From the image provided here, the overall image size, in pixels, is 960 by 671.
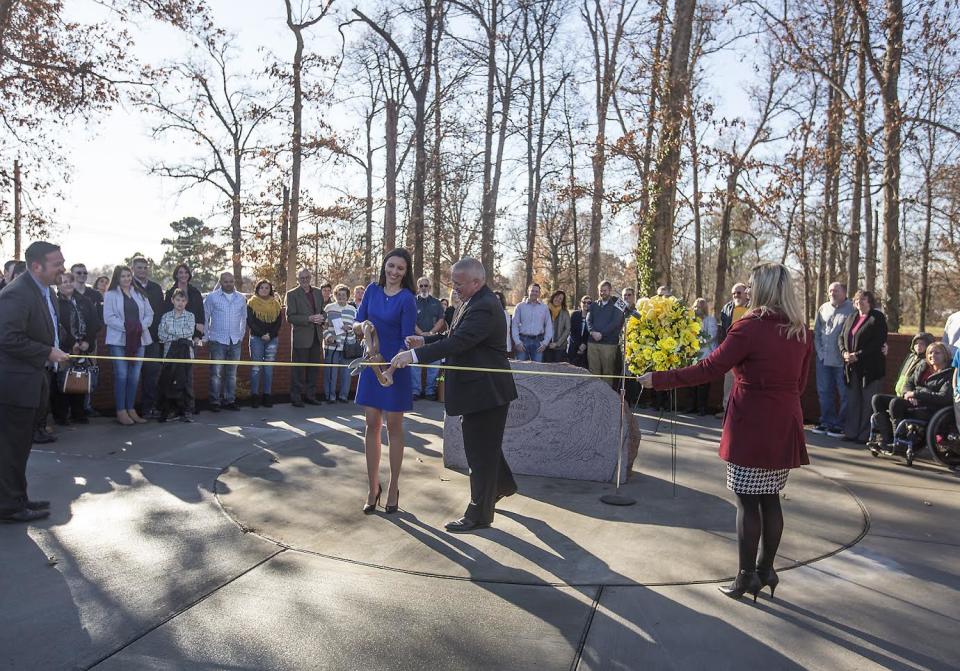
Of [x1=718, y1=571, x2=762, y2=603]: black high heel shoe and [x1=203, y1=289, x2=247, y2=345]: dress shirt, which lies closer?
[x1=718, y1=571, x2=762, y2=603]: black high heel shoe

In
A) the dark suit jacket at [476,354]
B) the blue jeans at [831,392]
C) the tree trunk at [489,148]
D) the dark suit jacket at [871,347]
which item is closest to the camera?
the dark suit jacket at [476,354]

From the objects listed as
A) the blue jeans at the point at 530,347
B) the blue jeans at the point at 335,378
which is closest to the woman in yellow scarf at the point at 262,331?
the blue jeans at the point at 335,378

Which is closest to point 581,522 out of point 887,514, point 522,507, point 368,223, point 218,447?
point 522,507

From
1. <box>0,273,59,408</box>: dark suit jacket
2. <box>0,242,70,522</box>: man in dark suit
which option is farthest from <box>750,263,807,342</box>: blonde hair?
<box>0,273,59,408</box>: dark suit jacket

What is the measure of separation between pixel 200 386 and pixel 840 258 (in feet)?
114

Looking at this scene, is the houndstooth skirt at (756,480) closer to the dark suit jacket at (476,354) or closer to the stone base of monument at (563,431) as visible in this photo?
the dark suit jacket at (476,354)

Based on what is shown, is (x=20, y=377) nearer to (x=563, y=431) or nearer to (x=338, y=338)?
(x=563, y=431)

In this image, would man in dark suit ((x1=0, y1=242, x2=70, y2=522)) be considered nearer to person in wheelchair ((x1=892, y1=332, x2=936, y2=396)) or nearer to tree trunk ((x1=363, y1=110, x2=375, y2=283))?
person in wheelchair ((x1=892, y1=332, x2=936, y2=396))

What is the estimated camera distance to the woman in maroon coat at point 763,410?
159 inches

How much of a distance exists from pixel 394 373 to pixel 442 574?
67.8 inches

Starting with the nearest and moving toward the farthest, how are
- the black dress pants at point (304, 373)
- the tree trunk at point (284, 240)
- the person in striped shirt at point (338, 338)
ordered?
the person in striped shirt at point (338, 338) → the black dress pants at point (304, 373) → the tree trunk at point (284, 240)

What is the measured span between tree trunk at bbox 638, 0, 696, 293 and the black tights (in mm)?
12365

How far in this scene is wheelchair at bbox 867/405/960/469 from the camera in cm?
816

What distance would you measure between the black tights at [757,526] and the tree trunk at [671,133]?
12365mm
